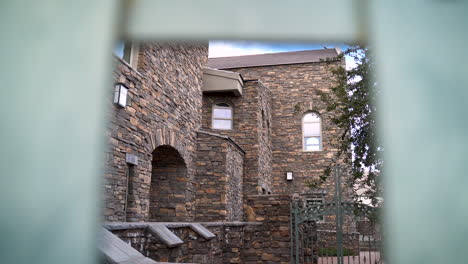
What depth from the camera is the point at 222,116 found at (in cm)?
1321

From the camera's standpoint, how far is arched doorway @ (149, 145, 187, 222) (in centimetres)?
876

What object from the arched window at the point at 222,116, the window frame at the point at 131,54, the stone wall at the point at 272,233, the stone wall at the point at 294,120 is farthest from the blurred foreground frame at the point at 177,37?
the stone wall at the point at 294,120

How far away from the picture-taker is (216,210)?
9562 mm

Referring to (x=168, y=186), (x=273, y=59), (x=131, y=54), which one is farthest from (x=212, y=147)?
(x=273, y=59)

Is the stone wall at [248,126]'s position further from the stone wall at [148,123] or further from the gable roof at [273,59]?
the gable roof at [273,59]

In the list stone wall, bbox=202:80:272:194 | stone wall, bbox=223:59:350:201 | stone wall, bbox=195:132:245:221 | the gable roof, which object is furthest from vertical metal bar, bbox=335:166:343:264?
the gable roof

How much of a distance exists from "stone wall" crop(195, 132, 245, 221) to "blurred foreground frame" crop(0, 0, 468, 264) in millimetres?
8518

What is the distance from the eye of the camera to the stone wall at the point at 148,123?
6191 mm

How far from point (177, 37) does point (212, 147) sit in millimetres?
8746

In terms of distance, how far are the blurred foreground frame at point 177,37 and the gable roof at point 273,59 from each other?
15.3m
